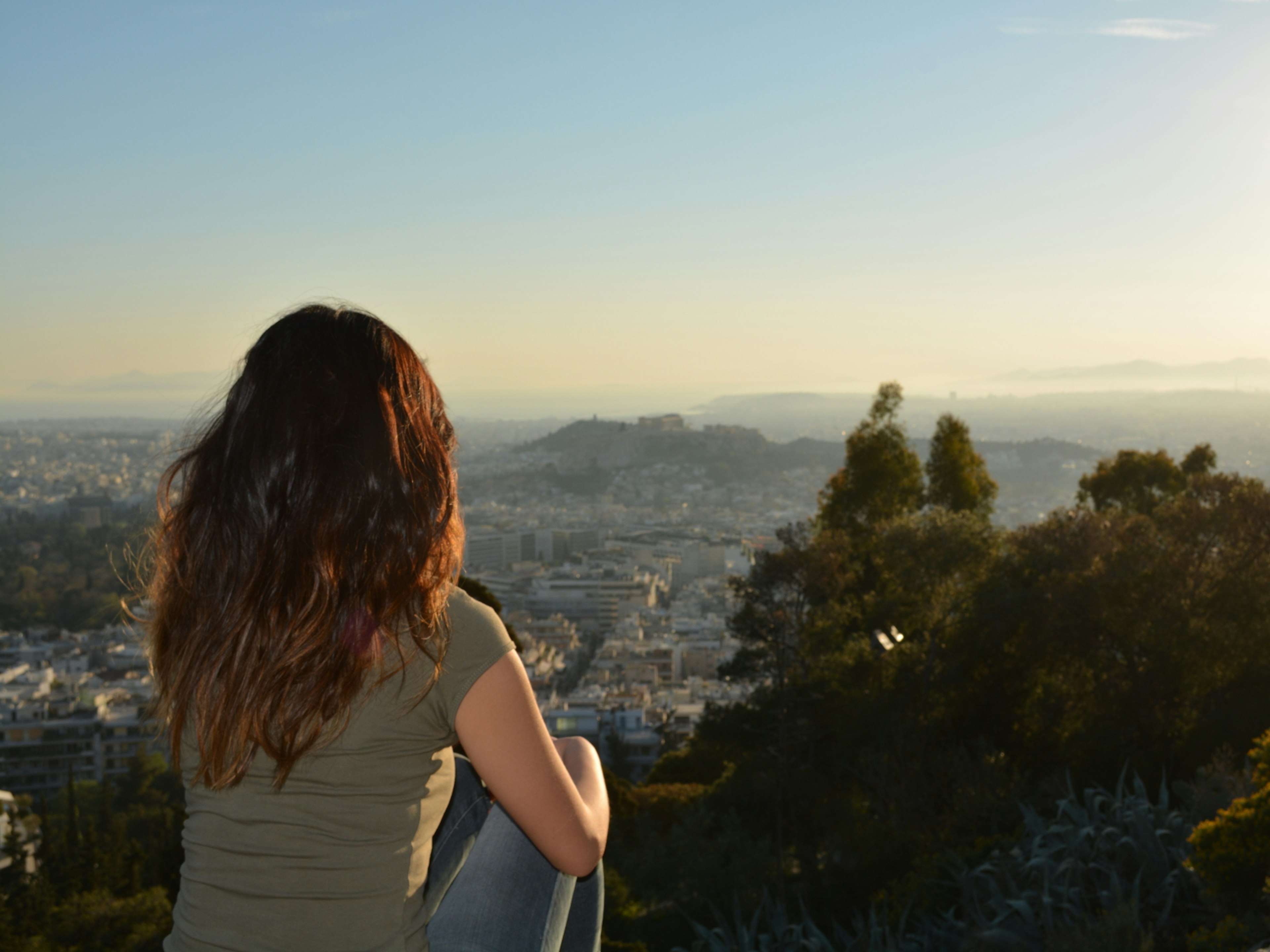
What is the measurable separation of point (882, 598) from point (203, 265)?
10.4 meters

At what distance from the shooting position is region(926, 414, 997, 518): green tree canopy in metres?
13.2

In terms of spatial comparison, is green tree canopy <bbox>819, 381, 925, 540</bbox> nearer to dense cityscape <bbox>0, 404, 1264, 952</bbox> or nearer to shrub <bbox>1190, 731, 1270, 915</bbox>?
dense cityscape <bbox>0, 404, 1264, 952</bbox>

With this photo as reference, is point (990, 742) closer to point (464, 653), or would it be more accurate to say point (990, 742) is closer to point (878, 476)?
point (878, 476)

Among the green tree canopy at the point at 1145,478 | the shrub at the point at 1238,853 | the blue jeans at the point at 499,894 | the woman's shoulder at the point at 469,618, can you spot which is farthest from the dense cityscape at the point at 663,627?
the blue jeans at the point at 499,894

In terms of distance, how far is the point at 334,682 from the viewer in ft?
3.14

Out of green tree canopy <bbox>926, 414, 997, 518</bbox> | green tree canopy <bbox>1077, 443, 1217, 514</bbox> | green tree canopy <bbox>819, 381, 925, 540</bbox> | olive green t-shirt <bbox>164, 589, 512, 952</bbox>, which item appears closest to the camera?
olive green t-shirt <bbox>164, 589, 512, 952</bbox>

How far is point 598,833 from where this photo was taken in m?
1.07

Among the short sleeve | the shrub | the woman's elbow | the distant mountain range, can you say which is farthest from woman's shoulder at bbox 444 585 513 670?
the distant mountain range

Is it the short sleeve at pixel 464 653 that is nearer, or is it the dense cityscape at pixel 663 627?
the short sleeve at pixel 464 653

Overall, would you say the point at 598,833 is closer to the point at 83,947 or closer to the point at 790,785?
the point at 790,785

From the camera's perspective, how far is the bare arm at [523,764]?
0.97 meters

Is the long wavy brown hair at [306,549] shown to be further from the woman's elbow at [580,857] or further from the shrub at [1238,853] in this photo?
the shrub at [1238,853]

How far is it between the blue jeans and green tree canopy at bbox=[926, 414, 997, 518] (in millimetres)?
12761

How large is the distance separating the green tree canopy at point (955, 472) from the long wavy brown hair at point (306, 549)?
13031 mm
